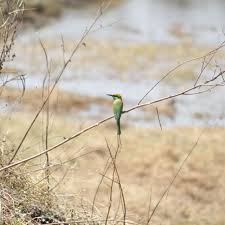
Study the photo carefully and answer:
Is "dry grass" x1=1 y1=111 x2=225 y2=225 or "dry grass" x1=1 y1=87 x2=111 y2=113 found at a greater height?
"dry grass" x1=1 y1=87 x2=111 y2=113

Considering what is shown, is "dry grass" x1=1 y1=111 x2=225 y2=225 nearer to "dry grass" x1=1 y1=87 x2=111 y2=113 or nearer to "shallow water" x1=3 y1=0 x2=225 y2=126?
"shallow water" x1=3 y1=0 x2=225 y2=126

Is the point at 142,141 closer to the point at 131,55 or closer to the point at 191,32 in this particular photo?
the point at 131,55

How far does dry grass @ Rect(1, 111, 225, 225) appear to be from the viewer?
8430mm

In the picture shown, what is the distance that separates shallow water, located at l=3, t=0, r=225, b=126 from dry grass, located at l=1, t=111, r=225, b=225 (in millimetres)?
752

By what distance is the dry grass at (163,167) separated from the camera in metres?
8.43

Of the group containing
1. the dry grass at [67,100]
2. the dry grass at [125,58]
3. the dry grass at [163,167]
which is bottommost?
the dry grass at [163,167]

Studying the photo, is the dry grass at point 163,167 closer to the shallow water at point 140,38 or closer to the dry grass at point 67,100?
the shallow water at point 140,38

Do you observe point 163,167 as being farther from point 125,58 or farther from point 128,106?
point 125,58

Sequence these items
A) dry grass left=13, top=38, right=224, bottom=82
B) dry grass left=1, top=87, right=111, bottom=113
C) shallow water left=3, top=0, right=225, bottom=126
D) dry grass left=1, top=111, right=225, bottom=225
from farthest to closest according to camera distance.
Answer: dry grass left=13, top=38, right=224, bottom=82 → shallow water left=3, top=0, right=225, bottom=126 → dry grass left=1, top=87, right=111, bottom=113 → dry grass left=1, top=111, right=225, bottom=225

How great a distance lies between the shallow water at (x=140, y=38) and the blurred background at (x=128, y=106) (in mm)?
43

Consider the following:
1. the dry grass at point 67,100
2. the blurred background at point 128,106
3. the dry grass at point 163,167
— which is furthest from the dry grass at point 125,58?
the dry grass at point 163,167

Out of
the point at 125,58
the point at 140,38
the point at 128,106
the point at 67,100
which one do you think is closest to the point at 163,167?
the point at 128,106

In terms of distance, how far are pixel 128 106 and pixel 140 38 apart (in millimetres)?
10491

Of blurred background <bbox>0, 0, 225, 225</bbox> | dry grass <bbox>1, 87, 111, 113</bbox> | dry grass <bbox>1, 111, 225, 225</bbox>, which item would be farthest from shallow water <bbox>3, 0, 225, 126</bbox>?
dry grass <bbox>1, 111, 225, 225</bbox>
